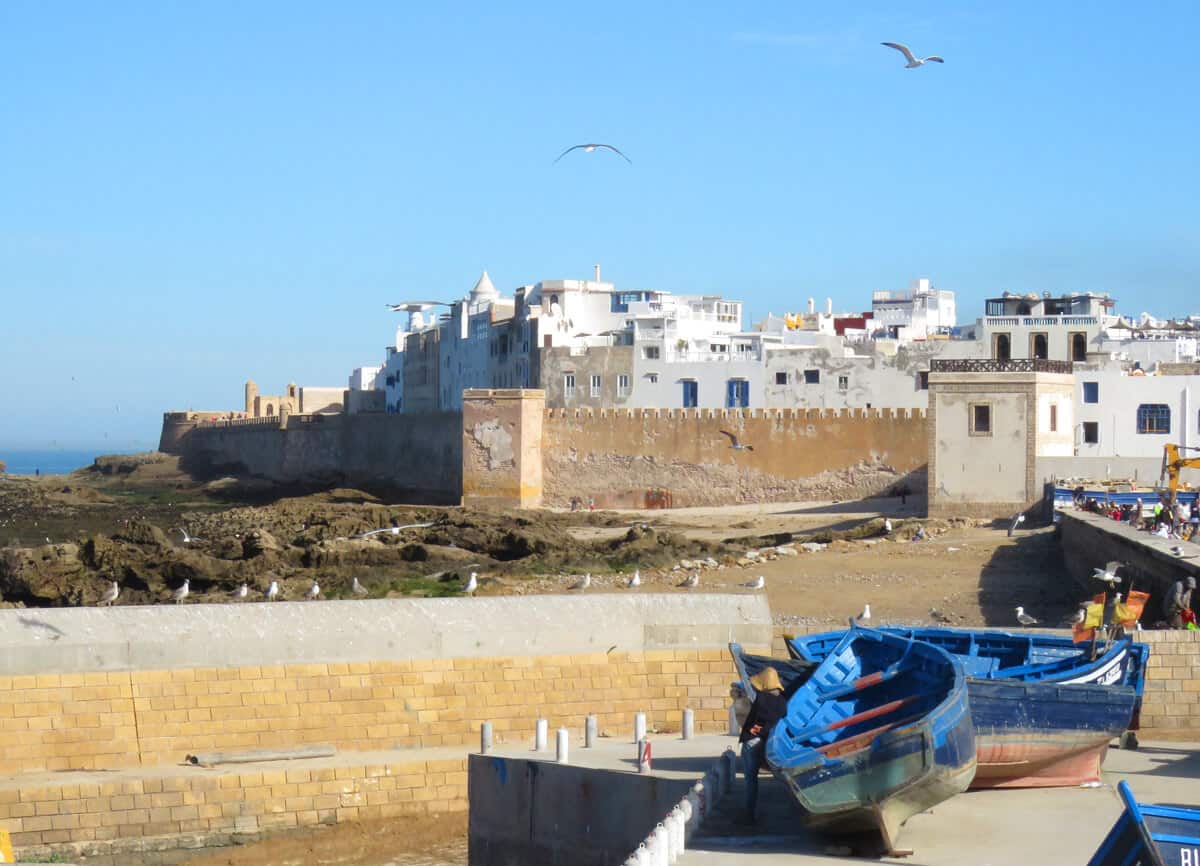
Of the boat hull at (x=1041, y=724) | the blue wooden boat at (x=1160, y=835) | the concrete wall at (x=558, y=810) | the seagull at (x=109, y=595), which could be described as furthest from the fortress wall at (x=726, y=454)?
the blue wooden boat at (x=1160, y=835)

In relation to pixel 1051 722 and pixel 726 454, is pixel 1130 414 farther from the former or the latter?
pixel 1051 722

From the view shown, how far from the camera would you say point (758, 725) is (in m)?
9.10

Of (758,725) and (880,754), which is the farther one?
(758,725)

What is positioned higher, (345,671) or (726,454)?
(726,454)

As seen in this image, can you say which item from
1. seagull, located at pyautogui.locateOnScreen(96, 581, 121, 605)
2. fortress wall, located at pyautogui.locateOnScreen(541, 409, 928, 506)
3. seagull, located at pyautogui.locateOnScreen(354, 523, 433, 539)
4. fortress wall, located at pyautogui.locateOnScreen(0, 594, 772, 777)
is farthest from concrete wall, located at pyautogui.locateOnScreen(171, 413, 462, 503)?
fortress wall, located at pyautogui.locateOnScreen(0, 594, 772, 777)

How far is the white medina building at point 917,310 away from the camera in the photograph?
50.2 meters

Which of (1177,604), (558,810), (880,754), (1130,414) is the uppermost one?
(1130,414)

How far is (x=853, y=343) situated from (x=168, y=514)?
17368 millimetres

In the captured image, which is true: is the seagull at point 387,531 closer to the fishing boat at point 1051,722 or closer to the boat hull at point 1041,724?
the fishing boat at point 1051,722

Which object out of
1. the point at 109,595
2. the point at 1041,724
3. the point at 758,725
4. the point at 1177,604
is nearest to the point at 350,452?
the point at 109,595

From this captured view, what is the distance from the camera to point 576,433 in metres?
37.2

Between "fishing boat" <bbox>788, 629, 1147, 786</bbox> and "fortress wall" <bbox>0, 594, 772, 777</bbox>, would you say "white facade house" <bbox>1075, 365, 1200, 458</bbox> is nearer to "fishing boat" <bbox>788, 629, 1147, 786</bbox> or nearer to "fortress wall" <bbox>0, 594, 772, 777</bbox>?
"fortress wall" <bbox>0, 594, 772, 777</bbox>

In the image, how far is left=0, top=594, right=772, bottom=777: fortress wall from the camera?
10656mm

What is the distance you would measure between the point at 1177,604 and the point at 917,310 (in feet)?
135
